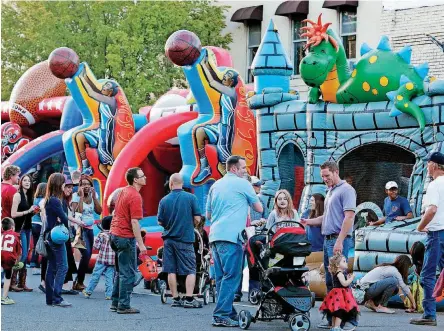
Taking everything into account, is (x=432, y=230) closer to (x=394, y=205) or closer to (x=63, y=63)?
(x=394, y=205)

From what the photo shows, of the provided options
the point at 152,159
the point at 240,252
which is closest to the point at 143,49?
the point at 152,159

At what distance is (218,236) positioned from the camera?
10.7 m

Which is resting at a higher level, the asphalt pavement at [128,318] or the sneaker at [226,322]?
the sneaker at [226,322]

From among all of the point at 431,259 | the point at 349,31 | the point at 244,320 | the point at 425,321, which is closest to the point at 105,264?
the point at 244,320

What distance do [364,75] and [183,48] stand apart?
3782 mm

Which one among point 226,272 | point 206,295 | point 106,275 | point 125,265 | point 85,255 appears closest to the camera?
point 226,272

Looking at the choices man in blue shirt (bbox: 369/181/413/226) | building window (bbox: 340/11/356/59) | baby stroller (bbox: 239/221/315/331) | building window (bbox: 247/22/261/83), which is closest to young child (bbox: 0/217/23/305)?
baby stroller (bbox: 239/221/315/331)

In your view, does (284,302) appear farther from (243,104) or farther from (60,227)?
(243,104)

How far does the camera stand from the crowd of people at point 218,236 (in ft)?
34.6

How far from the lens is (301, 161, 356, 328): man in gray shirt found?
10.4 m

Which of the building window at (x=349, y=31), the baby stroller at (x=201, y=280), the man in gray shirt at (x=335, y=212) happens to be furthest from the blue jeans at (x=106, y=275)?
the building window at (x=349, y=31)

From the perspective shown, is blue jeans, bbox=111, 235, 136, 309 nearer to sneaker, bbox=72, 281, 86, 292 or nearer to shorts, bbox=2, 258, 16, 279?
shorts, bbox=2, 258, 16, 279

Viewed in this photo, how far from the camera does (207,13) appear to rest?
1176 inches

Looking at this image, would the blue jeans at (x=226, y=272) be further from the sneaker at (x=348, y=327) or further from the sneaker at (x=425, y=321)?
the sneaker at (x=425, y=321)
